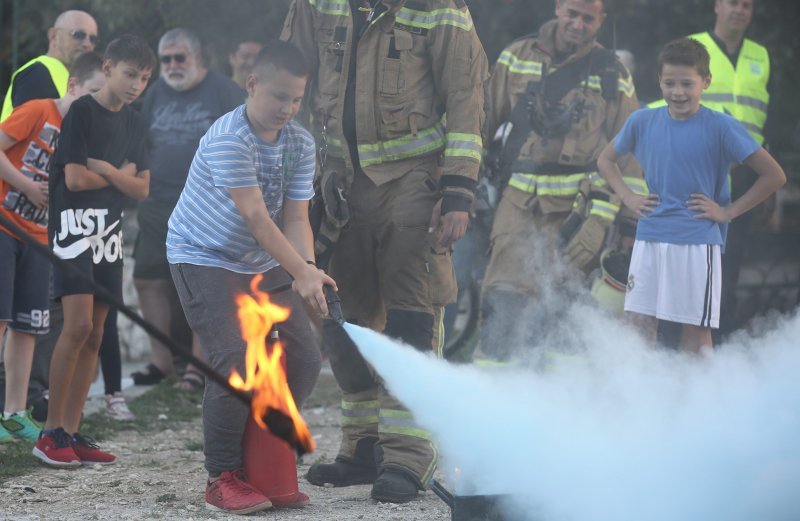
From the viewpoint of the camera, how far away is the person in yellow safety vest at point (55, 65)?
5.94 m

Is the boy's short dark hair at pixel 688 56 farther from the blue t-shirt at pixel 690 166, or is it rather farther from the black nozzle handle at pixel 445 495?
the black nozzle handle at pixel 445 495

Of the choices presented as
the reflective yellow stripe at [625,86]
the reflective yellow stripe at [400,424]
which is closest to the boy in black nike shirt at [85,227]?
the reflective yellow stripe at [400,424]

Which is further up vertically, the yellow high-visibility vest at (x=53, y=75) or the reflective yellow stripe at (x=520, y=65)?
the reflective yellow stripe at (x=520, y=65)

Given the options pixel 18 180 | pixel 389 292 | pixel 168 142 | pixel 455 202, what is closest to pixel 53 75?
pixel 18 180

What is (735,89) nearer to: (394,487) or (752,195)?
(752,195)

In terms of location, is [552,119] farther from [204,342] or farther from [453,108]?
[204,342]

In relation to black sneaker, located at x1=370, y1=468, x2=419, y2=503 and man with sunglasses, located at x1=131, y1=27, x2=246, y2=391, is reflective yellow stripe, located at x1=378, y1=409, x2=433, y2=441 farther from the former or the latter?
man with sunglasses, located at x1=131, y1=27, x2=246, y2=391

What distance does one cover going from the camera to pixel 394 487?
4555mm

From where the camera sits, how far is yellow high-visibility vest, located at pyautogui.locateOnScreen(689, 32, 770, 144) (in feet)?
21.4

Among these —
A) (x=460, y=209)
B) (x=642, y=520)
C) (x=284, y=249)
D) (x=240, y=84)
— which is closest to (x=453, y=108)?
(x=460, y=209)

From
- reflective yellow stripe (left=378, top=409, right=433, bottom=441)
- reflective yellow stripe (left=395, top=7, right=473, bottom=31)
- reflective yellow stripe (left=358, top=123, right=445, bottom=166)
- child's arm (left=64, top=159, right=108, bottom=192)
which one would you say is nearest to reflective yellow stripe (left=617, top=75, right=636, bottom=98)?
reflective yellow stripe (left=395, top=7, right=473, bottom=31)

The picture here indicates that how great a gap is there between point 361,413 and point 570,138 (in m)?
2.04

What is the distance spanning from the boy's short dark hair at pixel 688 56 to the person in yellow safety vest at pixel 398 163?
1.02 meters

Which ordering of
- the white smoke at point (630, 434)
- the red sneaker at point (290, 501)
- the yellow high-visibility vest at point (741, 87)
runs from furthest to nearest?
the yellow high-visibility vest at point (741, 87) → the red sneaker at point (290, 501) → the white smoke at point (630, 434)
